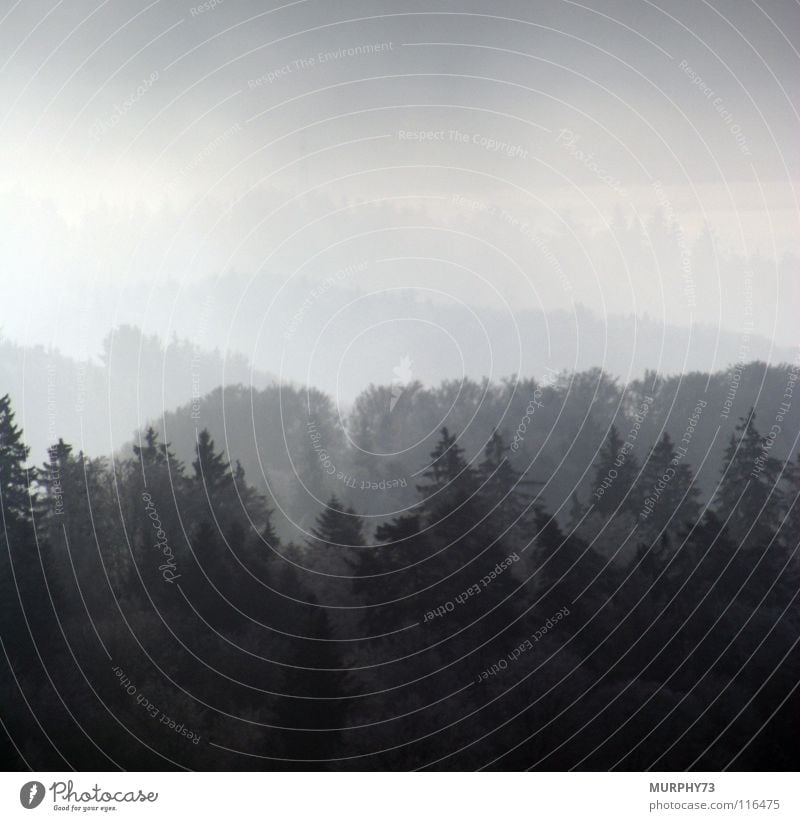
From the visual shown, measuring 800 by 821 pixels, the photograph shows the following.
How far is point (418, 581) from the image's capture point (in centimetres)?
333

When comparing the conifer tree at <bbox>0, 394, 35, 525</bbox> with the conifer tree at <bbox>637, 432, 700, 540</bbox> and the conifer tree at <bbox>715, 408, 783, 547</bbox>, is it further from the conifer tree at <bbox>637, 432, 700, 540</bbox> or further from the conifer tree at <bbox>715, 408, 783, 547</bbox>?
the conifer tree at <bbox>715, 408, 783, 547</bbox>

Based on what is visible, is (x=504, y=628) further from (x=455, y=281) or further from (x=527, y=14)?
(x=527, y=14)

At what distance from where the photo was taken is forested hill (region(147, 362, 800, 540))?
10.9 feet

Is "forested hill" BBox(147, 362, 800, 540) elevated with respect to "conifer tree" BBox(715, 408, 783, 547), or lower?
elevated

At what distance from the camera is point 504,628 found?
10.9 feet

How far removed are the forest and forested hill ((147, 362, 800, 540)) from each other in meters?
0.01

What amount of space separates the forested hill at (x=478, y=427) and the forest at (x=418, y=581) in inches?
0.4
